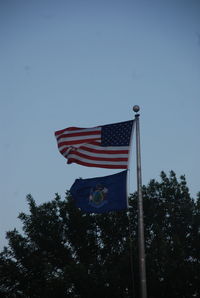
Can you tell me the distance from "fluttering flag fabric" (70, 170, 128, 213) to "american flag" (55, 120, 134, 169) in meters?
0.49

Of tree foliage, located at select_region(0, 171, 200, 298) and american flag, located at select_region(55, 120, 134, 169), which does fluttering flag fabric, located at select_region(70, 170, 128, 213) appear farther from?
tree foliage, located at select_region(0, 171, 200, 298)

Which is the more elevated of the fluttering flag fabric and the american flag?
the american flag

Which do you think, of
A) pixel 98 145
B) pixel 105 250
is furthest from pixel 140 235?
pixel 105 250

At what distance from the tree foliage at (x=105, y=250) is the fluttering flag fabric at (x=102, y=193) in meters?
11.0

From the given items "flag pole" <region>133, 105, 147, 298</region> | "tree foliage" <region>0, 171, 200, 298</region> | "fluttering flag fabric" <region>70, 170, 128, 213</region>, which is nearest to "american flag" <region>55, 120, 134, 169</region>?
"fluttering flag fabric" <region>70, 170, 128, 213</region>

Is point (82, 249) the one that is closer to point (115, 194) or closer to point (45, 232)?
point (45, 232)

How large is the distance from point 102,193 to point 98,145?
1.89m

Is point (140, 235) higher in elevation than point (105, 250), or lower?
lower

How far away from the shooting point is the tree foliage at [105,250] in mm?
20578

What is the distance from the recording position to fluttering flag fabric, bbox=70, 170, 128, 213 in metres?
10.2

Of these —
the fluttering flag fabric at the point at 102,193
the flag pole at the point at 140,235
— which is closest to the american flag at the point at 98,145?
the fluttering flag fabric at the point at 102,193

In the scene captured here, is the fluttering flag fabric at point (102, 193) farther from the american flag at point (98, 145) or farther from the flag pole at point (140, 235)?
the flag pole at point (140, 235)

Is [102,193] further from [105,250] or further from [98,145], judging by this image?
[105,250]

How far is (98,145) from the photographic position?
11359 mm
